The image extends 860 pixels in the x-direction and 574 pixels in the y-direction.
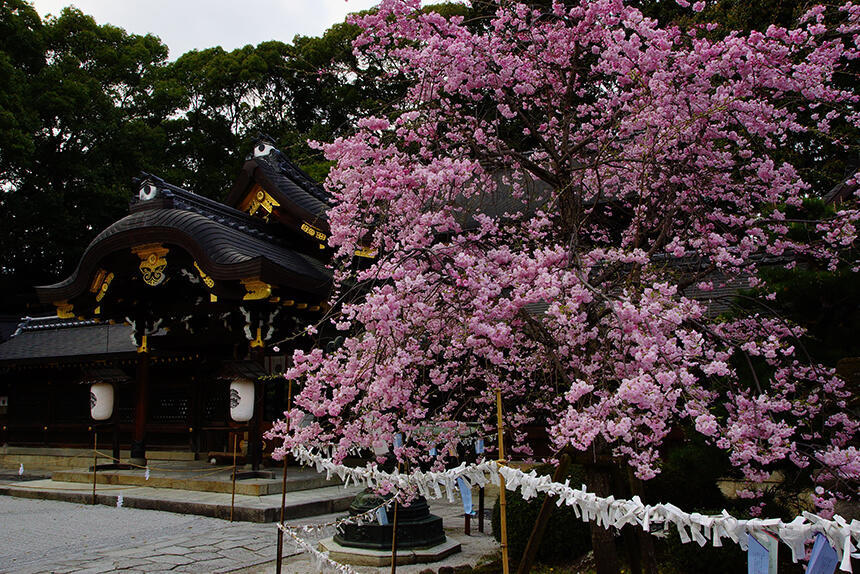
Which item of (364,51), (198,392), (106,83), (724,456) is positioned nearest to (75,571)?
(364,51)

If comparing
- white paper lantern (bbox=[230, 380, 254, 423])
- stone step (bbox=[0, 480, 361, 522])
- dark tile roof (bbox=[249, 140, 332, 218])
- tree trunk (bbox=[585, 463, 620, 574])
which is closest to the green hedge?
tree trunk (bbox=[585, 463, 620, 574])

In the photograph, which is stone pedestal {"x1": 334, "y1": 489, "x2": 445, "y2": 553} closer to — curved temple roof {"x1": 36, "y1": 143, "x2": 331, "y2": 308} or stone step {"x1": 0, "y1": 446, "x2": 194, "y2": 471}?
curved temple roof {"x1": 36, "y1": 143, "x2": 331, "y2": 308}

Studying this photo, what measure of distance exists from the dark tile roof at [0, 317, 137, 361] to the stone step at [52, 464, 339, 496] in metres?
3.87

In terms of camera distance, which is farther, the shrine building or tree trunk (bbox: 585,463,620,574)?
the shrine building

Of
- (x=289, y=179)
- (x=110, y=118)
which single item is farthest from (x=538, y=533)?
(x=110, y=118)

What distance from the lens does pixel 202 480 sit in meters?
9.92

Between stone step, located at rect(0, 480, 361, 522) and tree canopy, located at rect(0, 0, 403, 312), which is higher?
tree canopy, located at rect(0, 0, 403, 312)

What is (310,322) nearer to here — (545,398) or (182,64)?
(545,398)

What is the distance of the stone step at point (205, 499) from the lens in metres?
8.34

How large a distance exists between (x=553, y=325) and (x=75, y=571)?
5086 mm

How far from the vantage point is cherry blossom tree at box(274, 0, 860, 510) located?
154 inches

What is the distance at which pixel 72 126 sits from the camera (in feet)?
72.0

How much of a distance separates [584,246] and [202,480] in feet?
26.0

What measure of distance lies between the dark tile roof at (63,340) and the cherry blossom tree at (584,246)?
11847mm
